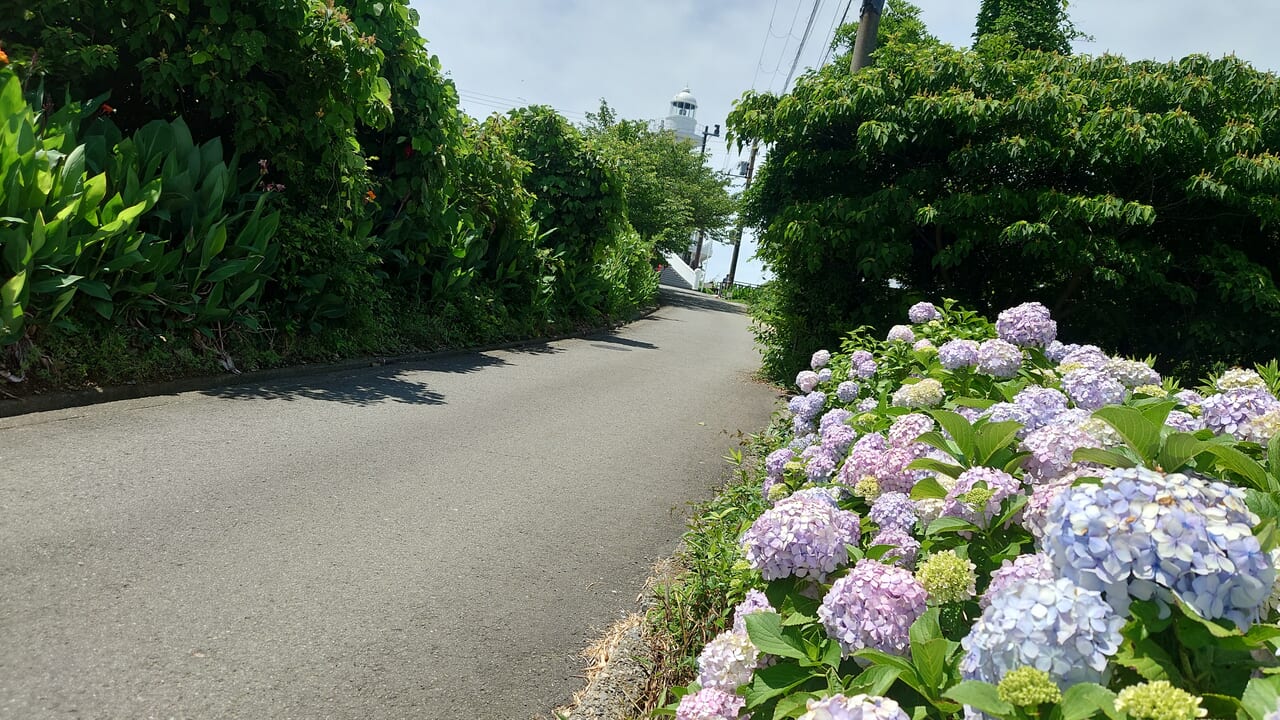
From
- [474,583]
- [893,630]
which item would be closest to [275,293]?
[474,583]

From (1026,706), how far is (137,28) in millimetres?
9546

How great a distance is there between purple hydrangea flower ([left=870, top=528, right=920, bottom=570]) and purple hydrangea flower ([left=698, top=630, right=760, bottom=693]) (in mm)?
480

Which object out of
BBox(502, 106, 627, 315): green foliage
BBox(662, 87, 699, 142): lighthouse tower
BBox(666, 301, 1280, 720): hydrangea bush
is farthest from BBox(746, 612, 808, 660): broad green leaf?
BBox(662, 87, 699, 142): lighthouse tower

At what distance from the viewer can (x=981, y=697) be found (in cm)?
137

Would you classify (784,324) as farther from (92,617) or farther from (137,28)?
(92,617)

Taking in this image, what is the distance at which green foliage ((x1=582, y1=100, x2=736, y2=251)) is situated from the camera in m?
32.6

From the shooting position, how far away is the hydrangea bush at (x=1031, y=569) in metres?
1.33

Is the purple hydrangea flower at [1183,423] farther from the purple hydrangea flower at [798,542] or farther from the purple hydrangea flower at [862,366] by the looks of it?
the purple hydrangea flower at [862,366]

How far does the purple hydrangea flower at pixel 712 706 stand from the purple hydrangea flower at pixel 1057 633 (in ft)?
2.80

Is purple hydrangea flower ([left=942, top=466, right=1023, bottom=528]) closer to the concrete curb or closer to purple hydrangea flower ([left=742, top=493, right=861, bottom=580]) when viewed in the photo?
purple hydrangea flower ([left=742, top=493, right=861, bottom=580])

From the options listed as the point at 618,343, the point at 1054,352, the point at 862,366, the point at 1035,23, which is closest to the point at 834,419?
the point at 862,366

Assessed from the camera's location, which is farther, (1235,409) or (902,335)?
(902,335)

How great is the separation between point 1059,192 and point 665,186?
97.2ft

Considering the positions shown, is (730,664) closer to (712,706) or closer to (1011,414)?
(712,706)
